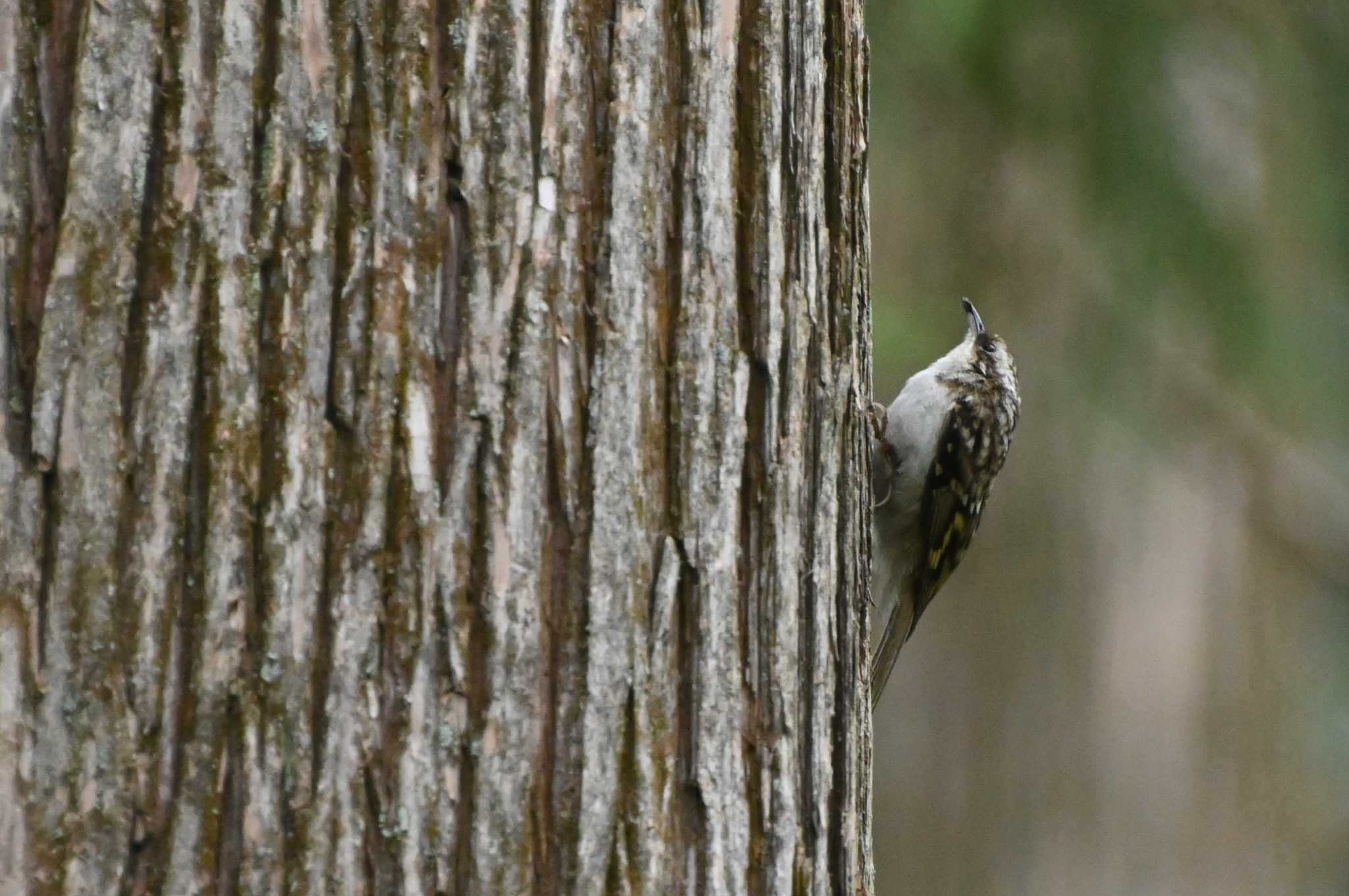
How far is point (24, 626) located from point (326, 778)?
356mm

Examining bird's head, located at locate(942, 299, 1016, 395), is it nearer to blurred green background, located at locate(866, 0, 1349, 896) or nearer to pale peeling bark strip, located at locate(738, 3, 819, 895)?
blurred green background, located at locate(866, 0, 1349, 896)

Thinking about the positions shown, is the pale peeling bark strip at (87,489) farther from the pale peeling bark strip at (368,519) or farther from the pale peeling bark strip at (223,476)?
the pale peeling bark strip at (368,519)

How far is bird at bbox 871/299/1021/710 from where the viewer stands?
424 cm

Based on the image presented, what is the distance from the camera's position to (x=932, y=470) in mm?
4234

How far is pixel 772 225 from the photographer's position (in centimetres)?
195

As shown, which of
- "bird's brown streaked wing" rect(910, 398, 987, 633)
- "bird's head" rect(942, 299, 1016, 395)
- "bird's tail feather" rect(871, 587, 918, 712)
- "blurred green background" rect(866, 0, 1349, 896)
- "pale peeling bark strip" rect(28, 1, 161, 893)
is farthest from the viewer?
"blurred green background" rect(866, 0, 1349, 896)

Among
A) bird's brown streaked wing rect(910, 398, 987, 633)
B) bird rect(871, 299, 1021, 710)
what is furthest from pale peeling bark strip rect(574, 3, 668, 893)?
bird's brown streaked wing rect(910, 398, 987, 633)

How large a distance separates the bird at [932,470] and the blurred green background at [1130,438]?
0.62m

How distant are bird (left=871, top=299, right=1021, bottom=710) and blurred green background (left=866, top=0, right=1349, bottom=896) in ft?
2.02

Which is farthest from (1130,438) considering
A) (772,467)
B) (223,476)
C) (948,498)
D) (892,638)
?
(223,476)

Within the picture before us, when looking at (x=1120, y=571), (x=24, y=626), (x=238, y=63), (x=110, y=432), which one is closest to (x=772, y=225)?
(x=238, y=63)

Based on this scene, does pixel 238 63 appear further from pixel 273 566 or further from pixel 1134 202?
pixel 1134 202

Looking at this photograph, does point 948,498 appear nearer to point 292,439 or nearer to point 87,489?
point 292,439

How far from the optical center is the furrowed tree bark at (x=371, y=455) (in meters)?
1.65
